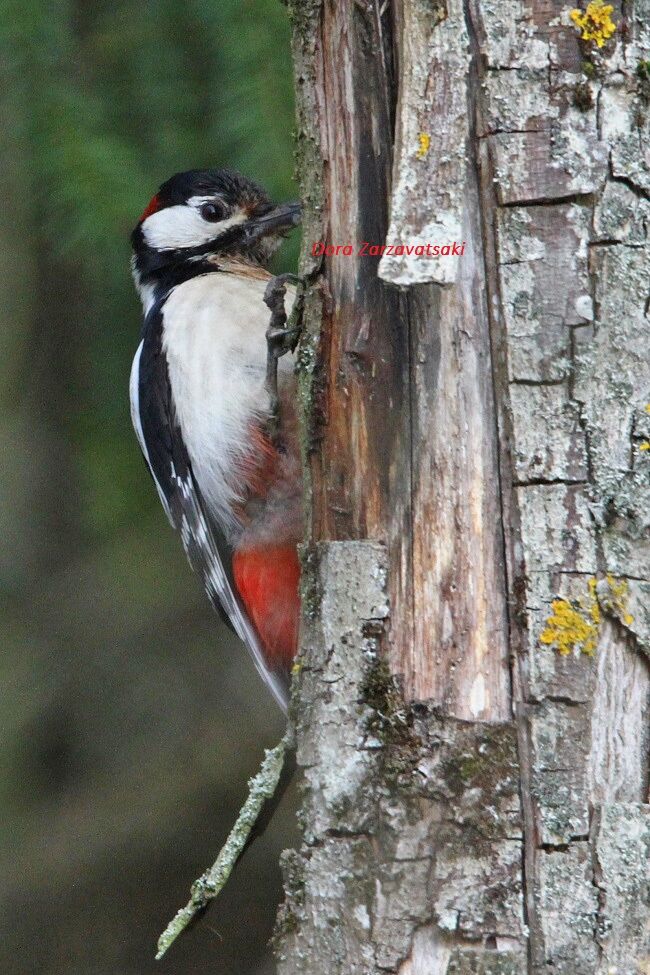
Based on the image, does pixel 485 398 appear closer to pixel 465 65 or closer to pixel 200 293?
pixel 465 65

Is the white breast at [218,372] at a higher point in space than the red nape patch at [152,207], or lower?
lower

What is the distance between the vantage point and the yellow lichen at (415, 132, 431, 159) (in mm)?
1556

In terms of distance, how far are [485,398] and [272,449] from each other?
1214 millimetres

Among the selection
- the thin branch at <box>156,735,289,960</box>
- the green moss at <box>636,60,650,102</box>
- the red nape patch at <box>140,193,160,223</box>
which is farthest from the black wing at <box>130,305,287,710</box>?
the green moss at <box>636,60,650,102</box>

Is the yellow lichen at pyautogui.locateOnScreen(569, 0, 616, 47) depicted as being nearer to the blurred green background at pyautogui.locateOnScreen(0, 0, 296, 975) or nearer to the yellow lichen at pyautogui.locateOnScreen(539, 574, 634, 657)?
the yellow lichen at pyautogui.locateOnScreen(539, 574, 634, 657)

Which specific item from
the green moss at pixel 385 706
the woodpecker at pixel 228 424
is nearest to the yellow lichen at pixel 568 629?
the green moss at pixel 385 706

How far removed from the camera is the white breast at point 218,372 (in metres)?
2.76

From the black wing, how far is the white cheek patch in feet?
1.08

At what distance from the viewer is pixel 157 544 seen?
3426 millimetres

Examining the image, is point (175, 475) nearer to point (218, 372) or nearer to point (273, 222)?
point (218, 372)

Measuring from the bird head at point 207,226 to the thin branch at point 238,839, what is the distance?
156 cm

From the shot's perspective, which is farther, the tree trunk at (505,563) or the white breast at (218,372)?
the white breast at (218,372)

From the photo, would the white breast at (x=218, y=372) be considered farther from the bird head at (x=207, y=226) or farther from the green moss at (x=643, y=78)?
the green moss at (x=643, y=78)

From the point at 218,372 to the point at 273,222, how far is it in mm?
531
